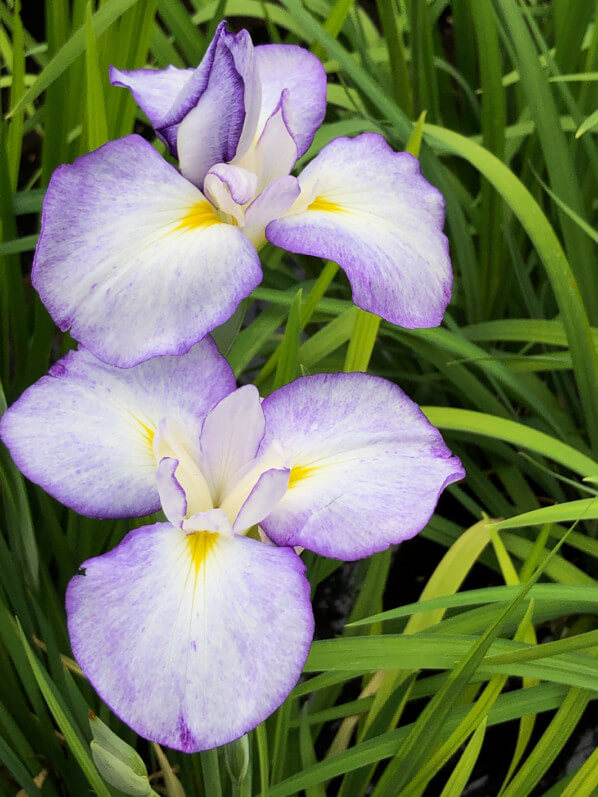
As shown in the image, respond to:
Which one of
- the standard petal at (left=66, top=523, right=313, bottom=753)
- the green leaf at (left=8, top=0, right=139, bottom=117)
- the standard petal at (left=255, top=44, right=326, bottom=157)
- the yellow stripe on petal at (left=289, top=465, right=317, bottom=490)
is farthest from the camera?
the green leaf at (left=8, top=0, right=139, bottom=117)

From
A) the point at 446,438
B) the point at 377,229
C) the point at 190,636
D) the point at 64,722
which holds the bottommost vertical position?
the point at 446,438

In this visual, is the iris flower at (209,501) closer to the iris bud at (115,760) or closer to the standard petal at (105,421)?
the standard petal at (105,421)

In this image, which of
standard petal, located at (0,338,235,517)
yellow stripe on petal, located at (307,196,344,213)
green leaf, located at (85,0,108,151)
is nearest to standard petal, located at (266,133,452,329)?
yellow stripe on petal, located at (307,196,344,213)

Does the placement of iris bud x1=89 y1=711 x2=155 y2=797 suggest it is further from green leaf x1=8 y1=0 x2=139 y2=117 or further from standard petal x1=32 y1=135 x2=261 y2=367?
green leaf x1=8 y1=0 x2=139 y2=117

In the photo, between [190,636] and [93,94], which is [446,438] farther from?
[190,636]

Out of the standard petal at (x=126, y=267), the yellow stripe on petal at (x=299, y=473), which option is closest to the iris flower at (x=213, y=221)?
the standard petal at (x=126, y=267)

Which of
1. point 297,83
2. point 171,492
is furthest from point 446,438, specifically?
point 171,492
